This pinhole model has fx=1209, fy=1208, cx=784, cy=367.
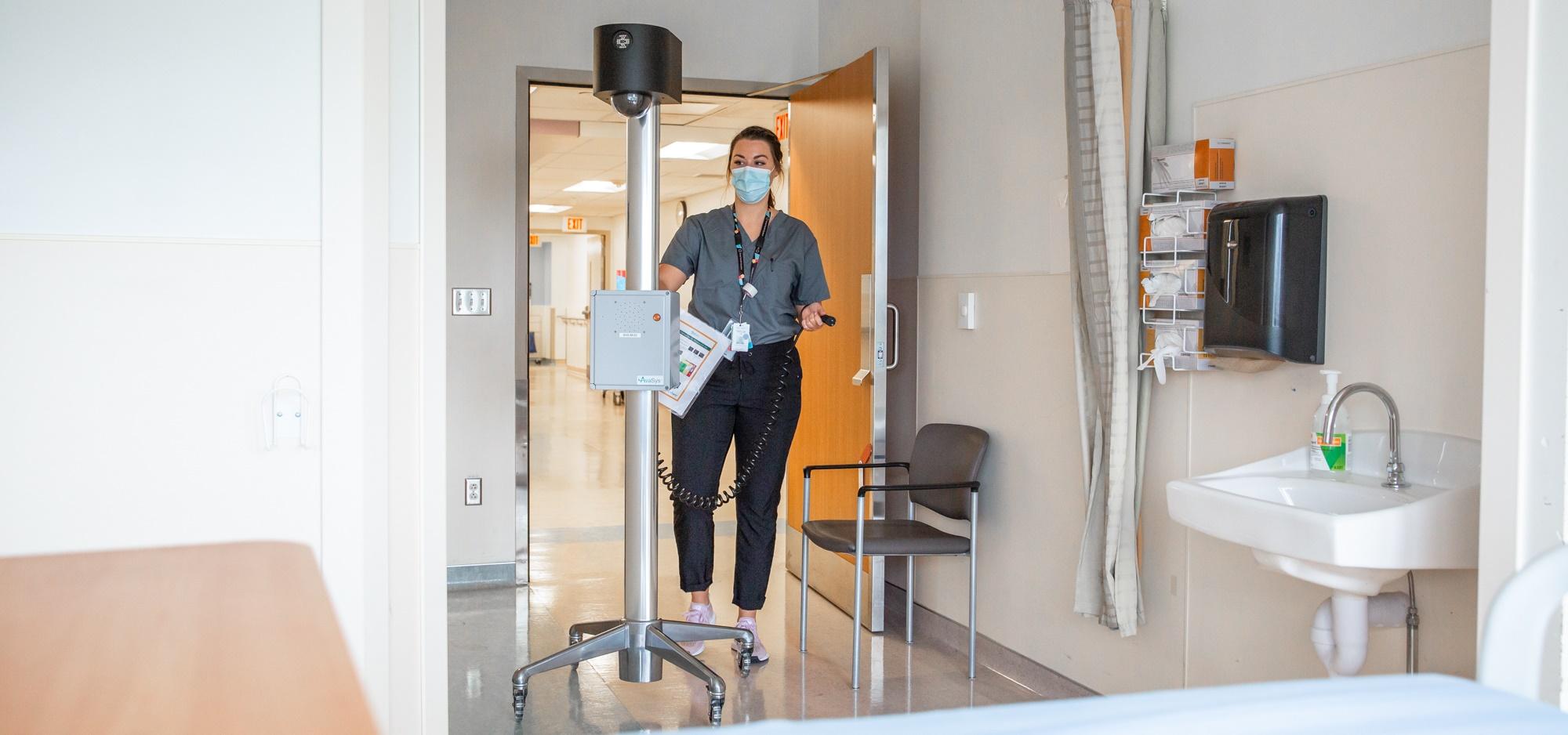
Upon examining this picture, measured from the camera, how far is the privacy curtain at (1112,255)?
295 cm

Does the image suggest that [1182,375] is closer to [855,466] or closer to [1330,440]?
[1330,440]

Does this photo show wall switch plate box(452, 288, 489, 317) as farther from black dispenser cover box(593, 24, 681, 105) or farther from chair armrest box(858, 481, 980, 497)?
chair armrest box(858, 481, 980, 497)

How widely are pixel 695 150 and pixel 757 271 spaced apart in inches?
288

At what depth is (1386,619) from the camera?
2.40 metres

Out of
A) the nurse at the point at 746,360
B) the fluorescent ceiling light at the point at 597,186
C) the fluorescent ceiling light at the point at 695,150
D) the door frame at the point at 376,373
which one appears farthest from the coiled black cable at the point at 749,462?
the fluorescent ceiling light at the point at 597,186

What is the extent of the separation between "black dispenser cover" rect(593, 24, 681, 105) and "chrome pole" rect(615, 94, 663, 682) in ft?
0.14

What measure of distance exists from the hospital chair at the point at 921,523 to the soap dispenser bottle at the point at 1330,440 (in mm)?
1205

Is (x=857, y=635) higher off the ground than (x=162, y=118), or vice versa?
(x=162, y=118)

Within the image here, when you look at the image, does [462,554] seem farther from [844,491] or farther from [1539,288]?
[1539,288]

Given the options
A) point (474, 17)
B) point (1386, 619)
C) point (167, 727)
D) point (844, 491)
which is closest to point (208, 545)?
point (167, 727)

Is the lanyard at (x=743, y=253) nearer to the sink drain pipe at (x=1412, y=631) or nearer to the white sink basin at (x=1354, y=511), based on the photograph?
the white sink basin at (x=1354, y=511)

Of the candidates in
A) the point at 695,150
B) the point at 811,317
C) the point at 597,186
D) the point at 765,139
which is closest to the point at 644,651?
the point at 811,317

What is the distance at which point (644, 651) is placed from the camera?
133 inches

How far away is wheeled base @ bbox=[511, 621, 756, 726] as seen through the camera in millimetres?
3117
